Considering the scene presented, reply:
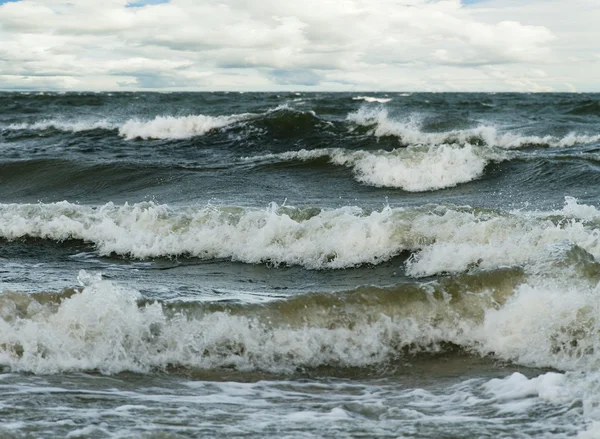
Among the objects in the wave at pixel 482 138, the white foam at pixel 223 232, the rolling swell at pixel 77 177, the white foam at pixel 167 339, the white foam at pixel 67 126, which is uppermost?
the white foam at pixel 67 126

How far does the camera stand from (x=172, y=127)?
79.8 ft

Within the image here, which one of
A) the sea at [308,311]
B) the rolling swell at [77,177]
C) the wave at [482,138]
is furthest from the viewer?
the wave at [482,138]

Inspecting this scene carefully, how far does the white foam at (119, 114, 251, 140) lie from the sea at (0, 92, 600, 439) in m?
9.13

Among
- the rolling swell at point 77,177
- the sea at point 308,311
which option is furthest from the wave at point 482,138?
the rolling swell at point 77,177

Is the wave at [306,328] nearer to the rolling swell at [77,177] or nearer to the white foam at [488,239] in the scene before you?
the white foam at [488,239]

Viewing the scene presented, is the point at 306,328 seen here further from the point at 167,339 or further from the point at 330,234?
the point at 330,234

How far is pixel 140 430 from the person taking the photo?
407cm

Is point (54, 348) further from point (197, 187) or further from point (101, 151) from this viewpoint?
point (101, 151)

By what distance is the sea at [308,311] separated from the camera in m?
4.37

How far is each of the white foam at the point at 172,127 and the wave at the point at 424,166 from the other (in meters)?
9.06

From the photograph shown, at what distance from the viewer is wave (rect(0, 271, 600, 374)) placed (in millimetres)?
5500

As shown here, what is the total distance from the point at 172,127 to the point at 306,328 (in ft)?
63.3

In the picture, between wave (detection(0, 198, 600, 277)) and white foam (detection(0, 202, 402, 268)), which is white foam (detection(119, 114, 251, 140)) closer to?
white foam (detection(0, 202, 402, 268))

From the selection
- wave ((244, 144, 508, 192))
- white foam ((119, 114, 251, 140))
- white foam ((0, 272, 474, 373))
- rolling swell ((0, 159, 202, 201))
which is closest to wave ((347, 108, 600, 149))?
wave ((244, 144, 508, 192))
